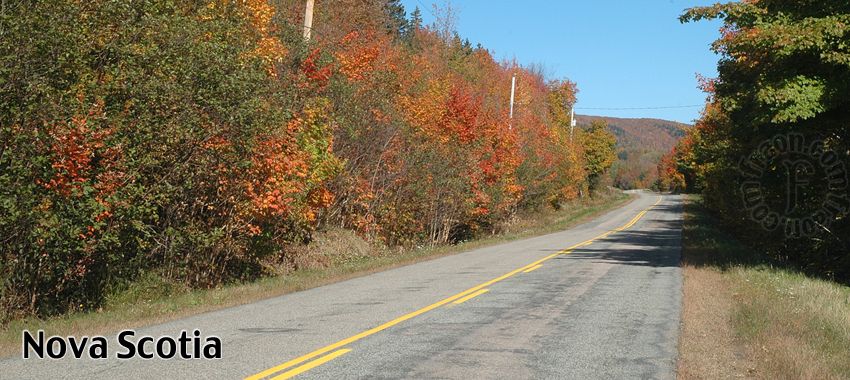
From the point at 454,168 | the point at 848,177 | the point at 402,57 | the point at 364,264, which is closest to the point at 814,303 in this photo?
the point at 848,177

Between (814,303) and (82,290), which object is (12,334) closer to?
(82,290)

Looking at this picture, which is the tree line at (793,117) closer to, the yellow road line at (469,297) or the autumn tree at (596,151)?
the yellow road line at (469,297)

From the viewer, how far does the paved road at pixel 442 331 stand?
7.93 metres

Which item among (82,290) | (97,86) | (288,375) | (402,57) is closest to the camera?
(288,375)

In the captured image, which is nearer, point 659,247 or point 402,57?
point 659,247

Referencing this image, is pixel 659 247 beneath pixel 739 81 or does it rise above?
beneath

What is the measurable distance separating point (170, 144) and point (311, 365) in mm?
7797

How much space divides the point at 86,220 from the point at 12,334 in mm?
2584

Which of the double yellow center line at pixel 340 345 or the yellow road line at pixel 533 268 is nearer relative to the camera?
the double yellow center line at pixel 340 345

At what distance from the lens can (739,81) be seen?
70.1ft

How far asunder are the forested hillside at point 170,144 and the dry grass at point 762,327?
31.1ft

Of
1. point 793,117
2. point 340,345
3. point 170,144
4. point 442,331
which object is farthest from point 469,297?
point 793,117

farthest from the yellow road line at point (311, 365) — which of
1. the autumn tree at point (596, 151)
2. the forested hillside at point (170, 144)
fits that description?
the autumn tree at point (596, 151)

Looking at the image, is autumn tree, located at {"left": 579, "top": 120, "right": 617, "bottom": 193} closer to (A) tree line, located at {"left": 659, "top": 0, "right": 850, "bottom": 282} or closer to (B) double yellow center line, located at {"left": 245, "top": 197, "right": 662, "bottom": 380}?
(A) tree line, located at {"left": 659, "top": 0, "right": 850, "bottom": 282}
